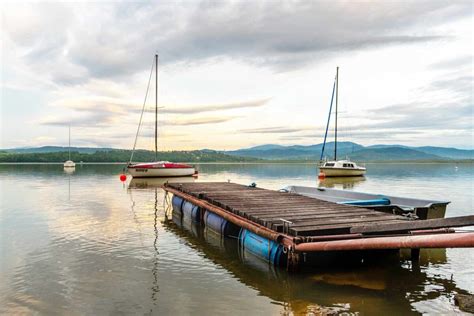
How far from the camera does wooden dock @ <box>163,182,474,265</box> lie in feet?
24.5

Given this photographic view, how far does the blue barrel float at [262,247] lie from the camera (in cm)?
1043

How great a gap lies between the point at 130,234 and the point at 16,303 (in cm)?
699

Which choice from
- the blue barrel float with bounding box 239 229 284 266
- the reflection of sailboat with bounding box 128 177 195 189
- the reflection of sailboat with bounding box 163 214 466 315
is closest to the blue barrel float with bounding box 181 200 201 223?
the blue barrel float with bounding box 239 229 284 266

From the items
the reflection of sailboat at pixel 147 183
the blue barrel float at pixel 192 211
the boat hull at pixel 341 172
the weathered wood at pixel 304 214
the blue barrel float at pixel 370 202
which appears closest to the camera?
the weathered wood at pixel 304 214

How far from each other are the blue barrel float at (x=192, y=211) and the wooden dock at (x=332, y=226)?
2701mm

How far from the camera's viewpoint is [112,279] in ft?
32.3

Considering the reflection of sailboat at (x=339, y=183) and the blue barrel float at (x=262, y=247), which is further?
the reflection of sailboat at (x=339, y=183)

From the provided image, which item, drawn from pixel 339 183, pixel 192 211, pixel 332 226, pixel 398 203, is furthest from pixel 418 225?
pixel 339 183

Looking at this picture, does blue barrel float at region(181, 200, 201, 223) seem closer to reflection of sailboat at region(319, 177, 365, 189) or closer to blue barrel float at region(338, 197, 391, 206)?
blue barrel float at region(338, 197, 391, 206)

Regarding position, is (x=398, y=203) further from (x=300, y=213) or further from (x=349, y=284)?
(x=349, y=284)

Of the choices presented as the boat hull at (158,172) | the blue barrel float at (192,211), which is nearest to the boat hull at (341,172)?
the boat hull at (158,172)

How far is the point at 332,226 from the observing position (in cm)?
1013

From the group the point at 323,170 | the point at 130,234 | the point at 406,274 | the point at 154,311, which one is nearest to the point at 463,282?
the point at 406,274

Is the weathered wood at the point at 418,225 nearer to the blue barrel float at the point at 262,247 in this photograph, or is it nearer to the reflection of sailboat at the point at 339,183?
the blue barrel float at the point at 262,247
